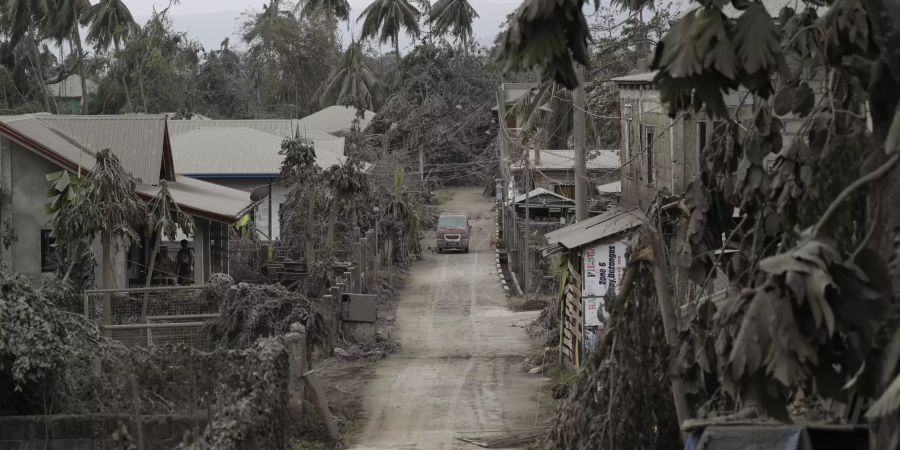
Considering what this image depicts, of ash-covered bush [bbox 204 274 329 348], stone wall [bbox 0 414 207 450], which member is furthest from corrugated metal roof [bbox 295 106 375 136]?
stone wall [bbox 0 414 207 450]

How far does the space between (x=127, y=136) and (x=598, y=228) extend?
11974 mm

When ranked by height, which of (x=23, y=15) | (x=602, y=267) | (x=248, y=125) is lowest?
(x=602, y=267)

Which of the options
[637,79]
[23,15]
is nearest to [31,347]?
[637,79]

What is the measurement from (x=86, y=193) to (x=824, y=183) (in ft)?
48.5

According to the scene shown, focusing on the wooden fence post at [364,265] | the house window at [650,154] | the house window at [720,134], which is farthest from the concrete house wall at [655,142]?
the wooden fence post at [364,265]

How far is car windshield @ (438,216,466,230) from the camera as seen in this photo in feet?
145

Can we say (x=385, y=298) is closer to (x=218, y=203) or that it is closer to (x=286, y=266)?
(x=286, y=266)

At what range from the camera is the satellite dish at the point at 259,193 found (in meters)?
29.0

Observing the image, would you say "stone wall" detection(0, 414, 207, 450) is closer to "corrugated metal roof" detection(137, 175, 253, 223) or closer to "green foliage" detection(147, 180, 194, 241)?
"green foliage" detection(147, 180, 194, 241)

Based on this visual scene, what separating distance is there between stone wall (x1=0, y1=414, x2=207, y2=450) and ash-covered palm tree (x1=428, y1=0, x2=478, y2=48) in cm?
6353

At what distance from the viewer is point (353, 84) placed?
69438 millimetres

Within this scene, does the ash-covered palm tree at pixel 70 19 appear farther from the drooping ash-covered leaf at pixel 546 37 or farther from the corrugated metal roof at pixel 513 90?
the drooping ash-covered leaf at pixel 546 37

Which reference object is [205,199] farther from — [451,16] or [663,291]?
[451,16]

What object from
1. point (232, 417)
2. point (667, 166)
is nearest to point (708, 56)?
point (232, 417)
